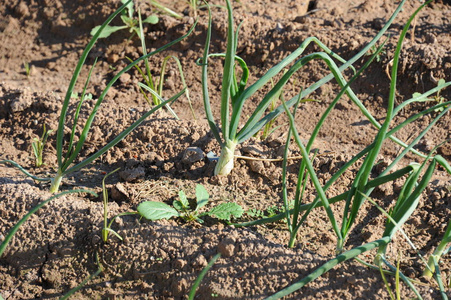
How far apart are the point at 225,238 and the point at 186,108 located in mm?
1308

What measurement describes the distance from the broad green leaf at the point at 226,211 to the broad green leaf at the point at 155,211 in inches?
5.8

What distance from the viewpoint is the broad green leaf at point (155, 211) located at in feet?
6.92

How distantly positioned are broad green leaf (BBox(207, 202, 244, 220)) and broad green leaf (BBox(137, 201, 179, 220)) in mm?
146

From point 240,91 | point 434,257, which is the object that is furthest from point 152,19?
point 434,257

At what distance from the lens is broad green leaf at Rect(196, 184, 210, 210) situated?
2.20m

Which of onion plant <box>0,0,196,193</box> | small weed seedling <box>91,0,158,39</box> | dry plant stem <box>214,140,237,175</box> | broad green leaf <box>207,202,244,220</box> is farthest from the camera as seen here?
small weed seedling <box>91,0,158,39</box>

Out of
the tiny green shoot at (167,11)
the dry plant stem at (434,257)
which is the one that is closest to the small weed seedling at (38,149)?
the tiny green shoot at (167,11)

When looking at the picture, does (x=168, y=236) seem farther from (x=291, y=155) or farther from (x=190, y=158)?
(x=291, y=155)

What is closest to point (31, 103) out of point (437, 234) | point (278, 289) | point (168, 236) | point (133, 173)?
point (133, 173)

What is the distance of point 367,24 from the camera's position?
138 inches

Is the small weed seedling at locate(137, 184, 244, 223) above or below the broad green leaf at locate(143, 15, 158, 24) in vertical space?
below

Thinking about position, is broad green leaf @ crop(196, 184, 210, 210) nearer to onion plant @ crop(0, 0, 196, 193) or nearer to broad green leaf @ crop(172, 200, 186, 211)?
broad green leaf @ crop(172, 200, 186, 211)

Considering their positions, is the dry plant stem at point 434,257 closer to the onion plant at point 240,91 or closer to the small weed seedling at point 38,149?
the onion plant at point 240,91

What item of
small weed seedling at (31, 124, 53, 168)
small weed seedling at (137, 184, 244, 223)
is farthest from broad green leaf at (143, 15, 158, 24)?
small weed seedling at (137, 184, 244, 223)
